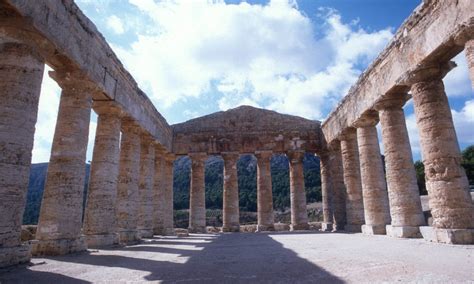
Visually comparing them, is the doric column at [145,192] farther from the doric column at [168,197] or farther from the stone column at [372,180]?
→ the stone column at [372,180]

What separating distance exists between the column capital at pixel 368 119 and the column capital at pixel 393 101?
4.69 feet

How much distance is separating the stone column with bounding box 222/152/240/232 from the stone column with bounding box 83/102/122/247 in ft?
37.4

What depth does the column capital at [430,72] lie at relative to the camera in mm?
10852

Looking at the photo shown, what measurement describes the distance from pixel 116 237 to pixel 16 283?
780cm

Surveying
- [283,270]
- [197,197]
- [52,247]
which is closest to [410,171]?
[283,270]

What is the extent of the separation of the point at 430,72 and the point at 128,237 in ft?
45.2

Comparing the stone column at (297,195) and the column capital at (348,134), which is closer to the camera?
the column capital at (348,134)

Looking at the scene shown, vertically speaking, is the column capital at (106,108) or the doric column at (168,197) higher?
the column capital at (106,108)

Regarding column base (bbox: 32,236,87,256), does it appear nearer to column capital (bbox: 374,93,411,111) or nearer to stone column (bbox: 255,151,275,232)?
column capital (bbox: 374,93,411,111)

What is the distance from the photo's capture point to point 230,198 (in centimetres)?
2395

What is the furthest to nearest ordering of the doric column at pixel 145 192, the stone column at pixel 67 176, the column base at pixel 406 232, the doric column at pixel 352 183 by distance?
the doric column at pixel 145 192
the doric column at pixel 352 183
the column base at pixel 406 232
the stone column at pixel 67 176

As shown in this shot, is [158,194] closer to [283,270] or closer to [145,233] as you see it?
[145,233]

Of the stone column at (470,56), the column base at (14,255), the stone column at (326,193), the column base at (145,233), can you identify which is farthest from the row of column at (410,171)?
the column base at (145,233)

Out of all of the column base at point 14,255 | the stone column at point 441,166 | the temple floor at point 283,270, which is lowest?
the temple floor at point 283,270
